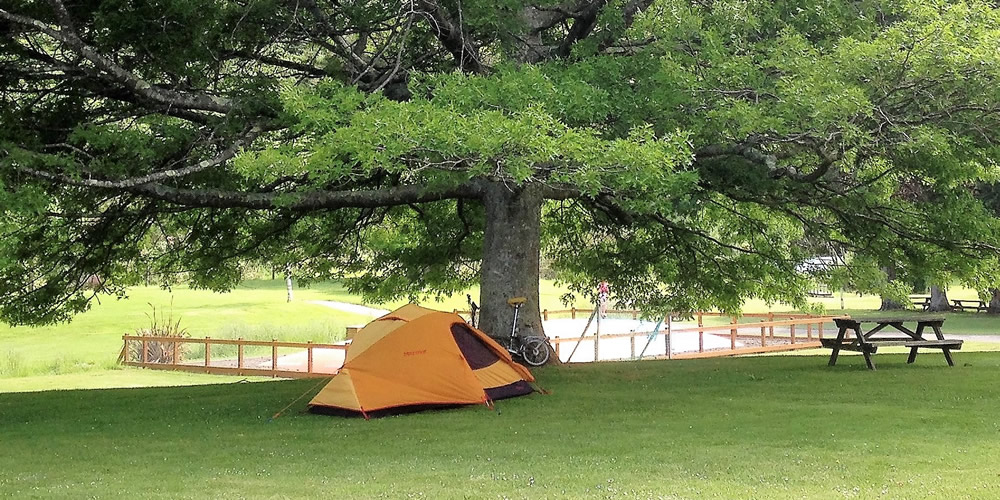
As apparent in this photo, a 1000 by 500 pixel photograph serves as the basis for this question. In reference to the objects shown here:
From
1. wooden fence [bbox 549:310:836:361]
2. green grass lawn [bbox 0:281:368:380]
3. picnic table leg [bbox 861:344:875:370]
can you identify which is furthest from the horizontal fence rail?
green grass lawn [bbox 0:281:368:380]

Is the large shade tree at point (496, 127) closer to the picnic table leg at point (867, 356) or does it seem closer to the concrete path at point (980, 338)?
the picnic table leg at point (867, 356)

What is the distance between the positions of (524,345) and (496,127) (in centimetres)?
544

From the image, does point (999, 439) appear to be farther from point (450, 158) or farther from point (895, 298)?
point (895, 298)

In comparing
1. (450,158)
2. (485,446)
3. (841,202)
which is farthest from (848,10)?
(485,446)

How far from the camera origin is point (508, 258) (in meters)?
13.8

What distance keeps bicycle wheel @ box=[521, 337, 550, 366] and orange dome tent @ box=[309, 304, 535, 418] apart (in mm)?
2303

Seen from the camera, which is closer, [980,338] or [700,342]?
[700,342]

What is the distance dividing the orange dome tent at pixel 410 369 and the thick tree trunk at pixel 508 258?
227 cm

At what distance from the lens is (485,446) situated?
8.58m

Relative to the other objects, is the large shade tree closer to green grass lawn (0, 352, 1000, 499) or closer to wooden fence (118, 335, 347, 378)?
green grass lawn (0, 352, 1000, 499)

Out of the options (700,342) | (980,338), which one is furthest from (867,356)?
(980,338)

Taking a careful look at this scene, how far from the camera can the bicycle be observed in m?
13.6

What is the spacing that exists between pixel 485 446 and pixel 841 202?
830 cm

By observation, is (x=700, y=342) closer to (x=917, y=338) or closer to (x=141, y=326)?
(x=917, y=338)
